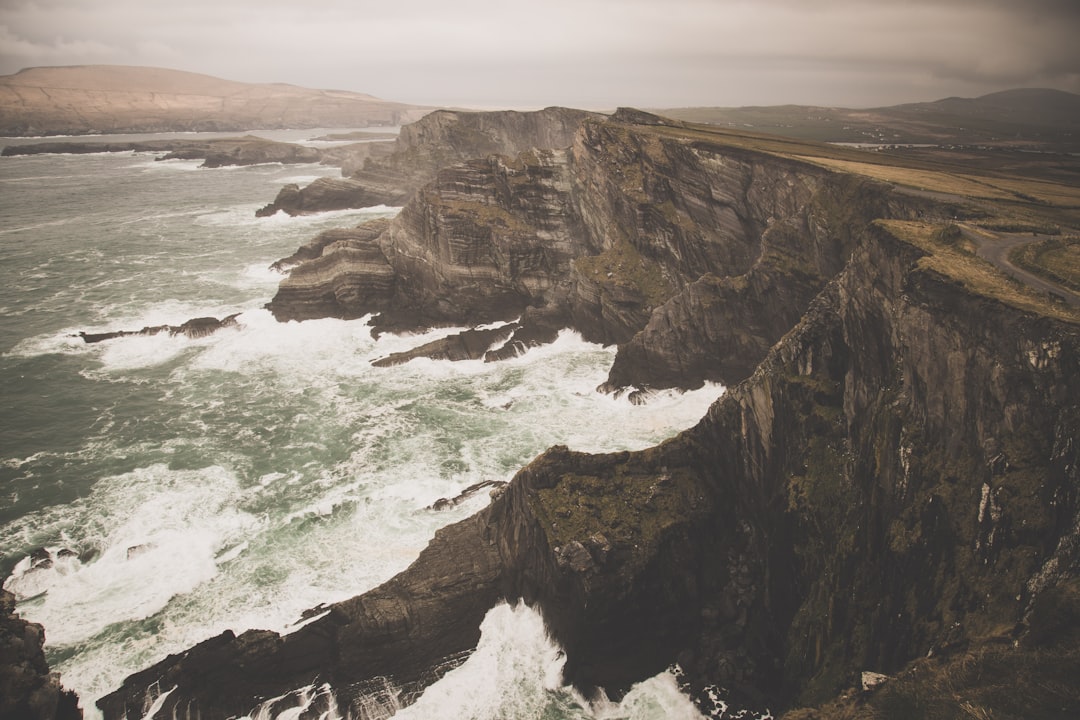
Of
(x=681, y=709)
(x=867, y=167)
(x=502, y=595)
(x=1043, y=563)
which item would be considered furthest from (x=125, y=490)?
(x=867, y=167)

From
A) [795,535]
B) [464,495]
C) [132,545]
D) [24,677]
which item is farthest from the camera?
[464,495]

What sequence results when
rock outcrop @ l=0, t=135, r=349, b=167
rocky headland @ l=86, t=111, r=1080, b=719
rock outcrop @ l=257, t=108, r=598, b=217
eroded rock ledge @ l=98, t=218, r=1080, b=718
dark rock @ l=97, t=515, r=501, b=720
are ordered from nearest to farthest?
rocky headland @ l=86, t=111, r=1080, b=719, eroded rock ledge @ l=98, t=218, r=1080, b=718, dark rock @ l=97, t=515, r=501, b=720, rock outcrop @ l=257, t=108, r=598, b=217, rock outcrop @ l=0, t=135, r=349, b=167

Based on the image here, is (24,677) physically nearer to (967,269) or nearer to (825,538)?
(825,538)

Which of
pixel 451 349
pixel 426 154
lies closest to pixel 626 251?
pixel 451 349

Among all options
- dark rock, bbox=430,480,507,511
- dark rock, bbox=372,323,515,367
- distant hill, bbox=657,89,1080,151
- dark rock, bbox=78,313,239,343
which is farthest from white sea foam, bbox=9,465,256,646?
distant hill, bbox=657,89,1080,151

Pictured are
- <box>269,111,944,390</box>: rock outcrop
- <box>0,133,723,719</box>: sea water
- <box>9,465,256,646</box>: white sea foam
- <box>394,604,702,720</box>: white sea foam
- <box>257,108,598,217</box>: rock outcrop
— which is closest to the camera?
<box>394,604,702,720</box>: white sea foam

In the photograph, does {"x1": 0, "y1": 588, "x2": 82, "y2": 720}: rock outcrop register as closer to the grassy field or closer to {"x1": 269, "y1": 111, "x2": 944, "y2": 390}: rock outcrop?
the grassy field
